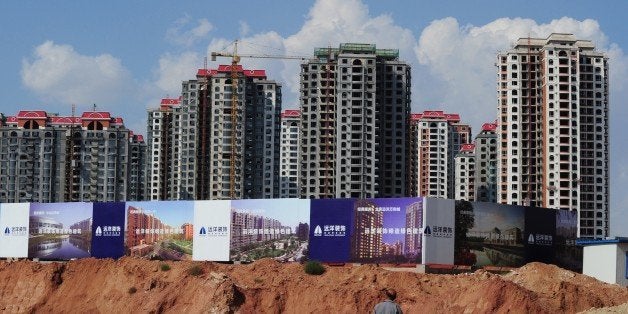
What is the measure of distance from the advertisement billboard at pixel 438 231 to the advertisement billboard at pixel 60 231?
35.8 meters

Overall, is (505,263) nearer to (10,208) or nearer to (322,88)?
(10,208)

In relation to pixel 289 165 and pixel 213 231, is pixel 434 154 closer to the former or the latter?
pixel 289 165

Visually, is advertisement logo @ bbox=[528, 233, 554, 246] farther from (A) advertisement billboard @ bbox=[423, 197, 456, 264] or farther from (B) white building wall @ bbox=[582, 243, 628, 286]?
(B) white building wall @ bbox=[582, 243, 628, 286]

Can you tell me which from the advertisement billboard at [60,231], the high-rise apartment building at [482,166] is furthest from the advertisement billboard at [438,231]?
the high-rise apartment building at [482,166]

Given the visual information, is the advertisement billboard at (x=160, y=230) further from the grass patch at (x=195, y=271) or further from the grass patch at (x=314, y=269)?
the grass patch at (x=314, y=269)

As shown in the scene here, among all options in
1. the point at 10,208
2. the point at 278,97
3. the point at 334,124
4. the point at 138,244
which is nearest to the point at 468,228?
the point at 138,244

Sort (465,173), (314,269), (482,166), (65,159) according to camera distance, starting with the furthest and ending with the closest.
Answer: (465,173), (65,159), (482,166), (314,269)

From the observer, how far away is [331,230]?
87.6 m

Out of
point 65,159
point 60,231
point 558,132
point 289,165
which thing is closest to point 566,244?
point 558,132

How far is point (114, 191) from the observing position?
18125 centimetres

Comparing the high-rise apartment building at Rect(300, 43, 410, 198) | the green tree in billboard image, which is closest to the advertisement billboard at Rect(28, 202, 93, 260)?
the green tree in billboard image

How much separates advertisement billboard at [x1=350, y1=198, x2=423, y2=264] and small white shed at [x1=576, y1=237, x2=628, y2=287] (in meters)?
16.7

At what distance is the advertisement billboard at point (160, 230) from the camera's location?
95000mm

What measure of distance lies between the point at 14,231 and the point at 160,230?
20065 mm
